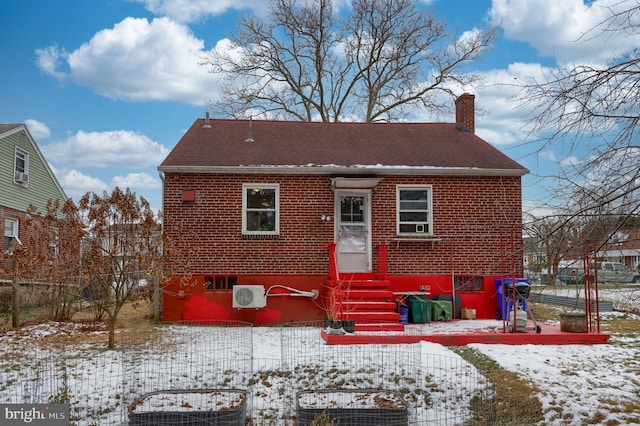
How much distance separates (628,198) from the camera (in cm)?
595

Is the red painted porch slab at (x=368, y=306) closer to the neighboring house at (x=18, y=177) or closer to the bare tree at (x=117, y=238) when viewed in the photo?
the bare tree at (x=117, y=238)

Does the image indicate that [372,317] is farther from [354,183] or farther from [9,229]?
[9,229]

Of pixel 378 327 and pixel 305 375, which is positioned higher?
pixel 378 327

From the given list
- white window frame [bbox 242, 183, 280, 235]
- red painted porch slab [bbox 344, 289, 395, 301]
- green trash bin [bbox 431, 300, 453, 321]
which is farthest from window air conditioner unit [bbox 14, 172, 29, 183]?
green trash bin [bbox 431, 300, 453, 321]

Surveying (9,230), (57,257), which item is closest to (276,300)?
(57,257)

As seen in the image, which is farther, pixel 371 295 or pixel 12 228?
pixel 12 228

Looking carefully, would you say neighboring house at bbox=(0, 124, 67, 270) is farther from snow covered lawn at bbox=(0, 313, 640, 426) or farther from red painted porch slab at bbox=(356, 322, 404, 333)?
red painted porch slab at bbox=(356, 322, 404, 333)

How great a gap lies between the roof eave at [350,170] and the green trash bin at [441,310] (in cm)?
325

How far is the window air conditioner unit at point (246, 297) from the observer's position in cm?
1373

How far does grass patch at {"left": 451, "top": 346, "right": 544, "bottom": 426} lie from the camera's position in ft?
24.2

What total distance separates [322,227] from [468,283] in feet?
13.0

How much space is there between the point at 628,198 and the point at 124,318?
41.5 ft

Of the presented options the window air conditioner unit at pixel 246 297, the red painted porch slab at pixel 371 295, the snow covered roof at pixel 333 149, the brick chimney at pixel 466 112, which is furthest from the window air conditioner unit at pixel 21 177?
the brick chimney at pixel 466 112

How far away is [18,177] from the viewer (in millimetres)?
23516
